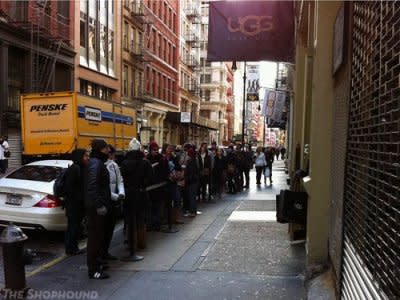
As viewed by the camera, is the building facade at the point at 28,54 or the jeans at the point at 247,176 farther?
the building facade at the point at 28,54

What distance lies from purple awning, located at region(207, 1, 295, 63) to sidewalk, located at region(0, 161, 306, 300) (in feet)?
11.0

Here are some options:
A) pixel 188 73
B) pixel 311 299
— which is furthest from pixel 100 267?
pixel 188 73

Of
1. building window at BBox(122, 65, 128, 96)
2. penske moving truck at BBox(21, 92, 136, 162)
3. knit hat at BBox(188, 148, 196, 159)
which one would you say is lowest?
knit hat at BBox(188, 148, 196, 159)

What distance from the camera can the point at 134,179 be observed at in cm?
828

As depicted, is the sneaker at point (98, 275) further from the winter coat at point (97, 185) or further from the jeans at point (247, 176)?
the jeans at point (247, 176)

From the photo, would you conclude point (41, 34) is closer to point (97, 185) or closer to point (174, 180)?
point (174, 180)

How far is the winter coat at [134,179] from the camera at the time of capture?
8219 mm

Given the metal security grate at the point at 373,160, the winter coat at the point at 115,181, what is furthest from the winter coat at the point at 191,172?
the metal security grate at the point at 373,160

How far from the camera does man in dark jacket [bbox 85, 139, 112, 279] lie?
6.77 meters

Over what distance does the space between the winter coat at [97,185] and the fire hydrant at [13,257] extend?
1413mm

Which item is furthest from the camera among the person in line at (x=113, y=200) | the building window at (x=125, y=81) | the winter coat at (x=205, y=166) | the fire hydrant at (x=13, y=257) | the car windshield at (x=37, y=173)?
the building window at (x=125, y=81)

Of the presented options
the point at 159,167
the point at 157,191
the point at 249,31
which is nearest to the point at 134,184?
A: the point at 157,191

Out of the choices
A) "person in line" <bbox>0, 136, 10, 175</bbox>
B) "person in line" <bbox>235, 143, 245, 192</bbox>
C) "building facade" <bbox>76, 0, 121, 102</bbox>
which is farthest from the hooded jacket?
"building facade" <bbox>76, 0, 121, 102</bbox>

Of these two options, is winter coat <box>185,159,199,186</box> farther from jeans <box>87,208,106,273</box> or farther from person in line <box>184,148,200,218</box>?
jeans <box>87,208,106,273</box>
